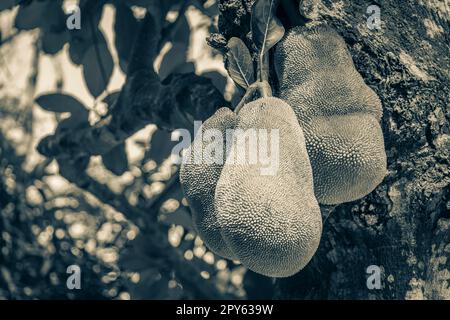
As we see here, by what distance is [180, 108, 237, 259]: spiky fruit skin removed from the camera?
0.93m

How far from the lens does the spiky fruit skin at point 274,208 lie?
80 cm

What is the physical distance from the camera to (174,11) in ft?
5.79

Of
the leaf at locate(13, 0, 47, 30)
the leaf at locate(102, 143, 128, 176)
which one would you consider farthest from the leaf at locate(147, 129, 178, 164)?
the leaf at locate(13, 0, 47, 30)

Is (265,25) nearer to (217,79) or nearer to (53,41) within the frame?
(217,79)

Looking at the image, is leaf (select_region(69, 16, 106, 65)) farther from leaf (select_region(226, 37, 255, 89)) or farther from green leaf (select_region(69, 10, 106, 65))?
leaf (select_region(226, 37, 255, 89))

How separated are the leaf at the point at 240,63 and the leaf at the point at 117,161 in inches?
30.5

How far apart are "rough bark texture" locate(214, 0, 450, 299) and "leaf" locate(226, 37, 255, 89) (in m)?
0.09

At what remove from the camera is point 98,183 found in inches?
68.6

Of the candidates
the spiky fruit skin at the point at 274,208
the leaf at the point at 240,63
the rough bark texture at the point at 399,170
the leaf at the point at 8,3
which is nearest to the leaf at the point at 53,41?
the leaf at the point at 8,3

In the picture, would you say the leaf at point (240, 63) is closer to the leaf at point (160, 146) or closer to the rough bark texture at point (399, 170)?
the rough bark texture at point (399, 170)

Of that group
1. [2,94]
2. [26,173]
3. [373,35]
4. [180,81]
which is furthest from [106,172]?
[373,35]
